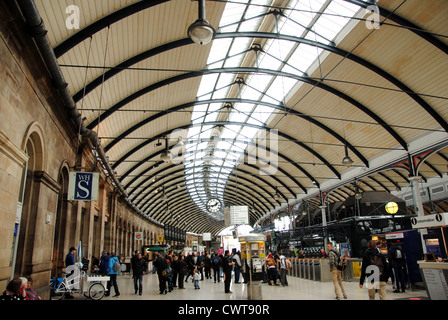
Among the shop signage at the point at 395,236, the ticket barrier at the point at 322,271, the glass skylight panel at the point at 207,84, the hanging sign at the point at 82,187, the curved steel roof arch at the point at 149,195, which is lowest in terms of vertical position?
the ticket barrier at the point at 322,271

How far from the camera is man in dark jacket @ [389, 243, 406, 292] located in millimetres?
10525

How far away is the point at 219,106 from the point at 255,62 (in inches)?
203

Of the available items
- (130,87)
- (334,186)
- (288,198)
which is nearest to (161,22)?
(130,87)

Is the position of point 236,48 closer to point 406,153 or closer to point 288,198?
point 406,153

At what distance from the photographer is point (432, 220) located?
26.2ft

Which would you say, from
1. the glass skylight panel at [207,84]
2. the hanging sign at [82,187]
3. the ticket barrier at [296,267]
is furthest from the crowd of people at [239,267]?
the glass skylight panel at [207,84]

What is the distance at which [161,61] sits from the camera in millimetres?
12898

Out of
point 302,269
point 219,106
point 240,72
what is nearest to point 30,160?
point 240,72

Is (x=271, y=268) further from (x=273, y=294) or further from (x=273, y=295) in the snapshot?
(x=273, y=295)

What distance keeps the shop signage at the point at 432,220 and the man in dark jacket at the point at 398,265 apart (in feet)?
8.23

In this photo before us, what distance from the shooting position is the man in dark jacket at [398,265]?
414 inches

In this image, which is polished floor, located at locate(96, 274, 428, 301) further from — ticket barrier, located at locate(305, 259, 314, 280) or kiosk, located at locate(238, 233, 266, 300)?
ticket barrier, located at locate(305, 259, 314, 280)

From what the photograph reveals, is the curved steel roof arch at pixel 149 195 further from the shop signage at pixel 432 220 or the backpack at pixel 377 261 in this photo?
the backpack at pixel 377 261

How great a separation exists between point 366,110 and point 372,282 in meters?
12.4
